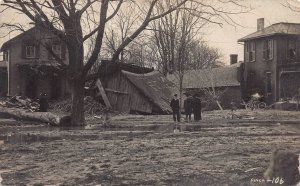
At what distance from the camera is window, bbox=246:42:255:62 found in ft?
147

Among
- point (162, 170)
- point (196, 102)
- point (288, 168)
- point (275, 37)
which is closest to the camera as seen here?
point (288, 168)

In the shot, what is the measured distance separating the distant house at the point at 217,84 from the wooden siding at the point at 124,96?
28.7ft

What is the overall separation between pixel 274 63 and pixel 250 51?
4529 millimetres

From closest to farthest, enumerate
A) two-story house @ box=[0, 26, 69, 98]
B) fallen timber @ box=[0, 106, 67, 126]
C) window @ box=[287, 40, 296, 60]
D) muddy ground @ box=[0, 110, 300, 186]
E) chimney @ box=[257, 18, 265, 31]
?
muddy ground @ box=[0, 110, 300, 186] < fallen timber @ box=[0, 106, 67, 126] < window @ box=[287, 40, 296, 60] < two-story house @ box=[0, 26, 69, 98] < chimney @ box=[257, 18, 265, 31]

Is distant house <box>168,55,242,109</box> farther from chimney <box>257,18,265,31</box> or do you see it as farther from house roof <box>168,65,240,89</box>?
chimney <box>257,18,265,31</box>

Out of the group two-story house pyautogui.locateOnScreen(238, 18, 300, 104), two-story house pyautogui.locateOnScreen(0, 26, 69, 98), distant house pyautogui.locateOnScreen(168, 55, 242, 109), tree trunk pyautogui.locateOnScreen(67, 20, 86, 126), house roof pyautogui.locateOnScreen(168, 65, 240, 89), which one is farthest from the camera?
house roof pyautogui.locateOnScreen(168, 65, 240, 89)

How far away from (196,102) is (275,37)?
63.2 feet

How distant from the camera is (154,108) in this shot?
33.5 metres

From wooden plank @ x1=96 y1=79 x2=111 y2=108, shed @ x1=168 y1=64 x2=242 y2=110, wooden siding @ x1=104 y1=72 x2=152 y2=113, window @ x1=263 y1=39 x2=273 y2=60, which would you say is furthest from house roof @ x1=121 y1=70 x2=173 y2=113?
window @ x1=263 y1=39 x2=273 y2=60

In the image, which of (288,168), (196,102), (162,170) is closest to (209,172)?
(162,170)

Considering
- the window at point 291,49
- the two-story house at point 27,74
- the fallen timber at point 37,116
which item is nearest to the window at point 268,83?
the window at point 291,49

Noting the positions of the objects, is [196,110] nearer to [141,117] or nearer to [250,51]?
[141,117]

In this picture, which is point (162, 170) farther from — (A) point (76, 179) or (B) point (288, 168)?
(B) point (288, 168)

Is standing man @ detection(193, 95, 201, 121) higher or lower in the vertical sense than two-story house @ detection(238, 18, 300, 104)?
lower
